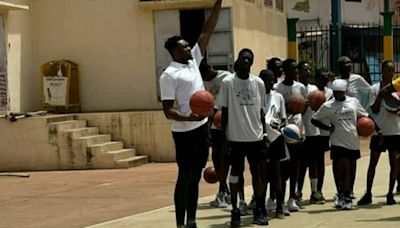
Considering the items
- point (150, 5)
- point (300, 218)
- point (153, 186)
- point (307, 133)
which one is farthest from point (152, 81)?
point (300, 218)

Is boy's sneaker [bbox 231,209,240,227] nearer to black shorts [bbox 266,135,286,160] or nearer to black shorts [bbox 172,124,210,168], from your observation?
black shorts [bbox 266,135,286,160]

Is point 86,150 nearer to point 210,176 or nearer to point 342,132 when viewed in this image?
point 210,176

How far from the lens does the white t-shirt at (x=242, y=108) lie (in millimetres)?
7941

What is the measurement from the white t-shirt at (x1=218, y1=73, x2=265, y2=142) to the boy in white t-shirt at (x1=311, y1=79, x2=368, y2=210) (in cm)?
139

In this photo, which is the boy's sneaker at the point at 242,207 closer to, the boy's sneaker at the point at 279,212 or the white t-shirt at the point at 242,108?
the boy's sneaker at the point at 279,212

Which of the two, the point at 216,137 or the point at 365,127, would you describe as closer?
the point at 365,127

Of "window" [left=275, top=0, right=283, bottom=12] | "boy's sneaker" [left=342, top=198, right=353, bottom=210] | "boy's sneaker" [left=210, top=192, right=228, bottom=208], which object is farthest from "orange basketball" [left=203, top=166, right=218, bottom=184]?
"window" [left=275, top=0, right=283, bottom=12]

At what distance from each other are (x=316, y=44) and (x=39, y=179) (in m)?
12.3

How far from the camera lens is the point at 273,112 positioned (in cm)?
855

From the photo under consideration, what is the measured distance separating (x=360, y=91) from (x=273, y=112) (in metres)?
1.62

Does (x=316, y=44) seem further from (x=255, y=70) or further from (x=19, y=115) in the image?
(x=19, y=115)

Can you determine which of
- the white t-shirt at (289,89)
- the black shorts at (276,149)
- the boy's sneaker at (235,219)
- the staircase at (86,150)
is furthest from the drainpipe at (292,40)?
the boy's sneaker at (235,219)

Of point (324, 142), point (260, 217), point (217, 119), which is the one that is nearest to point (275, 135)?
point (217, 119)

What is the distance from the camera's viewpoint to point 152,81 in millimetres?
16750
